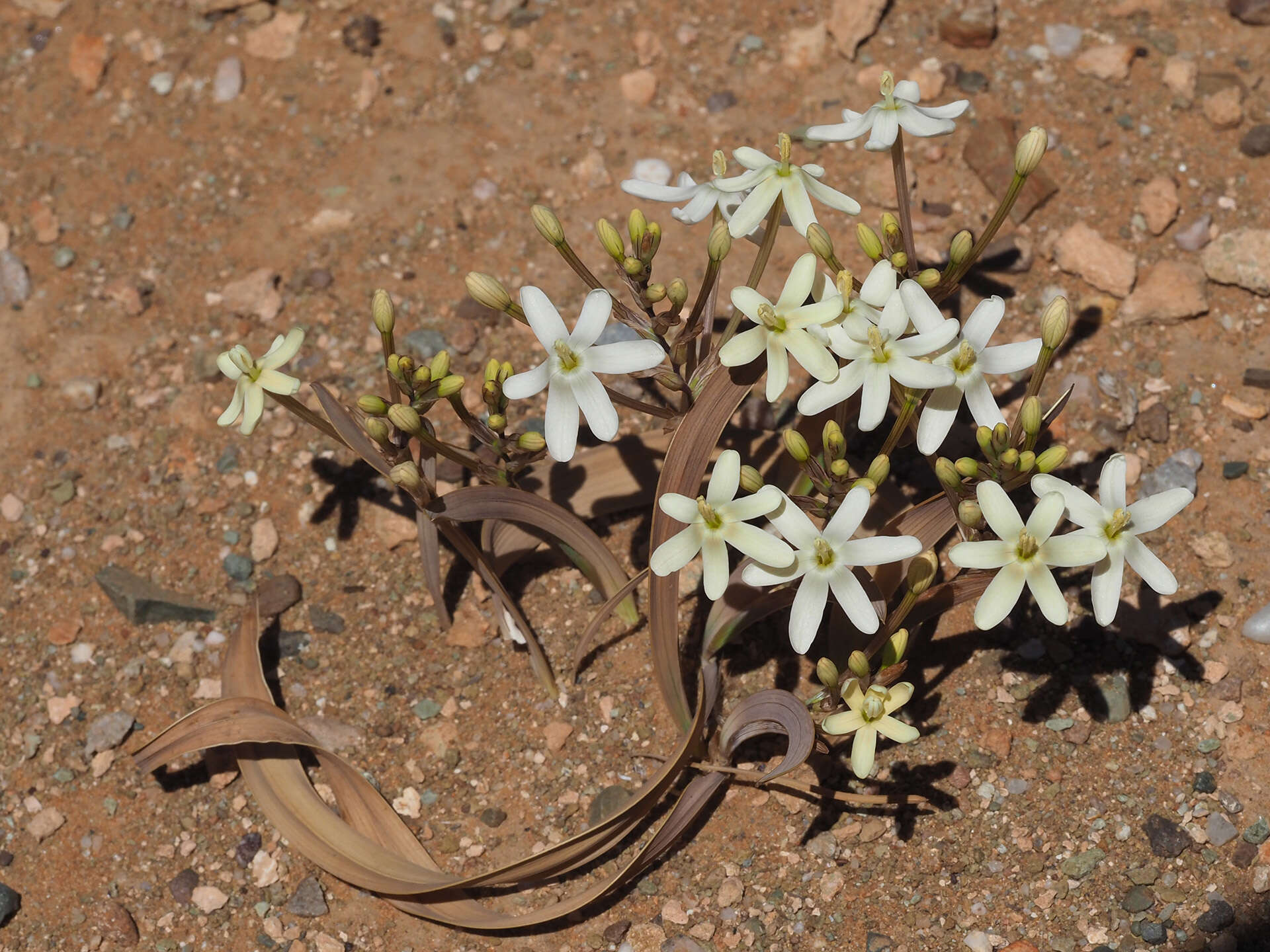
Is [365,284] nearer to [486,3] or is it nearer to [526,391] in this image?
[486,3]

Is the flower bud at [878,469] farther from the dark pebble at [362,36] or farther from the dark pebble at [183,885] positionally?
the dark pebble at [362,36]

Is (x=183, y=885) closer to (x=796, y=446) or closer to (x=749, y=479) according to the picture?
(x=749, y=479)

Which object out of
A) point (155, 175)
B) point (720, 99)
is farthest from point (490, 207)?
point (155, 175)

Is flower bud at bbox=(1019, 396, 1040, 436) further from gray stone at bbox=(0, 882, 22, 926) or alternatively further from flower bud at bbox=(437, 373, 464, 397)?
gray stone at bbox=(0, 882, 22, 926)

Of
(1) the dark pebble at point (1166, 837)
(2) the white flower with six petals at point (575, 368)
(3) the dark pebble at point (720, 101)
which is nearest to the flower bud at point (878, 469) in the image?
(2) the white flower with six petals at point (575, 368)

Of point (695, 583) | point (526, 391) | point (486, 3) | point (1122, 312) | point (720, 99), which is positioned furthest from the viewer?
point (486, 3)

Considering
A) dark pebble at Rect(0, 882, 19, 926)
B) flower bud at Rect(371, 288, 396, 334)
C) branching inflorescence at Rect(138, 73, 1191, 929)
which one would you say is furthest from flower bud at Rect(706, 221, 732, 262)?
dark pebble at Rect(0, 882, 19, 926)
